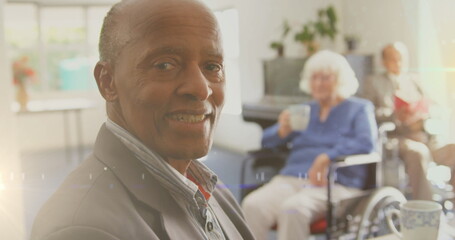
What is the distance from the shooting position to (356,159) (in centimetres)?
148

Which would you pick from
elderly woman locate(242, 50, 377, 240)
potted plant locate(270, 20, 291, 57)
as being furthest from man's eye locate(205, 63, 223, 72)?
elderly woman locate(242, 50, 377, 240)

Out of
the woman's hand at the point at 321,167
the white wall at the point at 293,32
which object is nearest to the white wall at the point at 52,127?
the white wall at the point at 293,32

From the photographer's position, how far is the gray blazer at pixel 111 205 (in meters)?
0.49

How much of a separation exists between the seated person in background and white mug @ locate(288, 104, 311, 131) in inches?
6.8

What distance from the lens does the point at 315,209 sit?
5.03 ft

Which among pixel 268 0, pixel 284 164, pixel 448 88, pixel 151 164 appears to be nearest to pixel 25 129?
pixel 151 164

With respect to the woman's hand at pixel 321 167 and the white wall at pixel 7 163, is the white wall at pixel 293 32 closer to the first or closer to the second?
the white wall at pixel 7 163

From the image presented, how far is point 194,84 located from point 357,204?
3.72 feet

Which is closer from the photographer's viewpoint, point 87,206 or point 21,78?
point 87,206

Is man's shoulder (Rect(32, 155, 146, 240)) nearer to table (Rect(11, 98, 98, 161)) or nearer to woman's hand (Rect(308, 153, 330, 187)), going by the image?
table (Rect(11, 98, 98, 161))

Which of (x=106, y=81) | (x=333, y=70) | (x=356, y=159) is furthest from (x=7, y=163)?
(x=356, y=159)

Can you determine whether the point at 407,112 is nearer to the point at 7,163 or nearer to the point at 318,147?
the point at 318,147

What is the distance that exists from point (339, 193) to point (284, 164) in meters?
0.23

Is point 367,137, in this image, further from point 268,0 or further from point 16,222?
point 16,222
